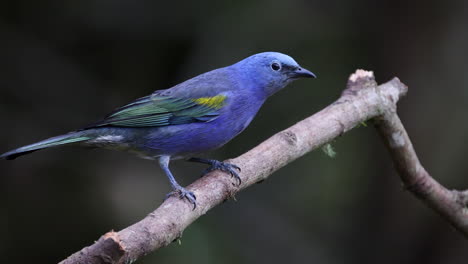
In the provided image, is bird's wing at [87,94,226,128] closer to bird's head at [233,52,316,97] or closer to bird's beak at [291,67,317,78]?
bird's head at [233,52,316,97]

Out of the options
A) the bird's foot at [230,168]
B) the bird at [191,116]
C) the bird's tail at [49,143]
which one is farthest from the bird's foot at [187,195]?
the bird's tail at [49,143]

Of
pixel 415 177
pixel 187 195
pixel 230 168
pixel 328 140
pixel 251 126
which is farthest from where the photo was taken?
pixel 251 126

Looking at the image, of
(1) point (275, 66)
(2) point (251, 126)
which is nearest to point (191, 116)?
(1) point (275, 66)

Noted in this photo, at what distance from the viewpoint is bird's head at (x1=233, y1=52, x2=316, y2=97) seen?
14.7 feet

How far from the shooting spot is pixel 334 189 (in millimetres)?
7297

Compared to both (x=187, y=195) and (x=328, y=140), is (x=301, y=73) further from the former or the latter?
(x=187, y=195)

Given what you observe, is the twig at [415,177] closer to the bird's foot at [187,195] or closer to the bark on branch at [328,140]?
the bark on branch at [328,140]

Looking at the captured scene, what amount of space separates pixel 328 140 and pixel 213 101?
0.90 metres

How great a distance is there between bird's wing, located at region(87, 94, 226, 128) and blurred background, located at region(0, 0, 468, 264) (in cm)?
225

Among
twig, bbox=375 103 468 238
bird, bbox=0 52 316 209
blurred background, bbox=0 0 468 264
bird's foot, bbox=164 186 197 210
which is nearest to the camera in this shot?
bird's foot, bbox=164 186 197 210

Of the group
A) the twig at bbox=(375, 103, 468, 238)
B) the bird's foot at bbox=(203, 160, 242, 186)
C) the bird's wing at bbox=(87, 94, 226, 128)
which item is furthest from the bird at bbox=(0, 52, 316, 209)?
the twig at bbox=(375, 103, 468, 238)

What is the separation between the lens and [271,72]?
4.50 meters

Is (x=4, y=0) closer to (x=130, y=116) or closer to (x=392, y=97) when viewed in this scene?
(x=130, y=116)

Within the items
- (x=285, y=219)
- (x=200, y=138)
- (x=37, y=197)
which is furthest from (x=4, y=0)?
(x=285, y=219)
